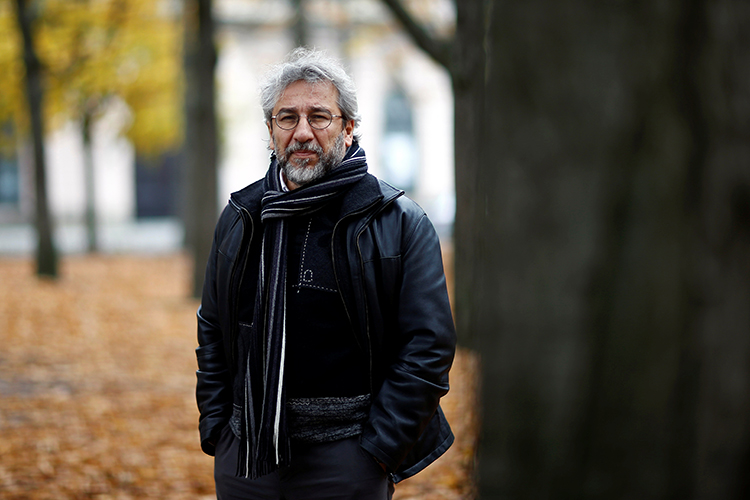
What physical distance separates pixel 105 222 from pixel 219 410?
108ft

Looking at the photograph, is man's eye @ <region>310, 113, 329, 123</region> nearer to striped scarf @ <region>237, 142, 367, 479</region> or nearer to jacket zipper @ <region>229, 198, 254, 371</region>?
striped scarf @ <region>237, 142, 367, 479</region>

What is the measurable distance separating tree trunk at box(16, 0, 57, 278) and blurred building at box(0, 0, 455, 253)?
11299mm

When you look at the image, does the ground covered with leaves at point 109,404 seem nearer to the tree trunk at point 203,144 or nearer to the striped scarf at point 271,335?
the striped scarf at point 271,335

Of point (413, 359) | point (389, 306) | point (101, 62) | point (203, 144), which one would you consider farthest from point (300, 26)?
point (413, 359)

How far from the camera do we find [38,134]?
13820 mm

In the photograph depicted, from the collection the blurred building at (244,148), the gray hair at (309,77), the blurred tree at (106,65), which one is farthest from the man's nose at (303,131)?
the blurred building at (244,148)

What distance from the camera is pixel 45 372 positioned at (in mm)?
7812

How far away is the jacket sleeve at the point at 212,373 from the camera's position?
254 cm

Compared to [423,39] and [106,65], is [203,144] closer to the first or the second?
[423,39]

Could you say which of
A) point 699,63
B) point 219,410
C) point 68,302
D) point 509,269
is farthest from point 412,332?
point 68,302

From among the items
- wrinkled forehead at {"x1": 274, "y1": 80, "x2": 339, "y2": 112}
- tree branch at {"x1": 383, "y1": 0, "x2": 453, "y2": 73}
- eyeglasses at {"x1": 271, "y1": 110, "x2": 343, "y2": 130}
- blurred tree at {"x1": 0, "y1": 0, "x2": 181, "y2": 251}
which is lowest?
eyeglasses at {"x1": 271, "y1": 110, "x2": 343, "y2": 130}

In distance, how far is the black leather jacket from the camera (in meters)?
2.28

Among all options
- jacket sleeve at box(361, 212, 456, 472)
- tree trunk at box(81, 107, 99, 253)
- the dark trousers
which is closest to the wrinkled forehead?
jacket sleeve at box(361, 212, 456, 472)

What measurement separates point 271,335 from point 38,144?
13.2 metres
